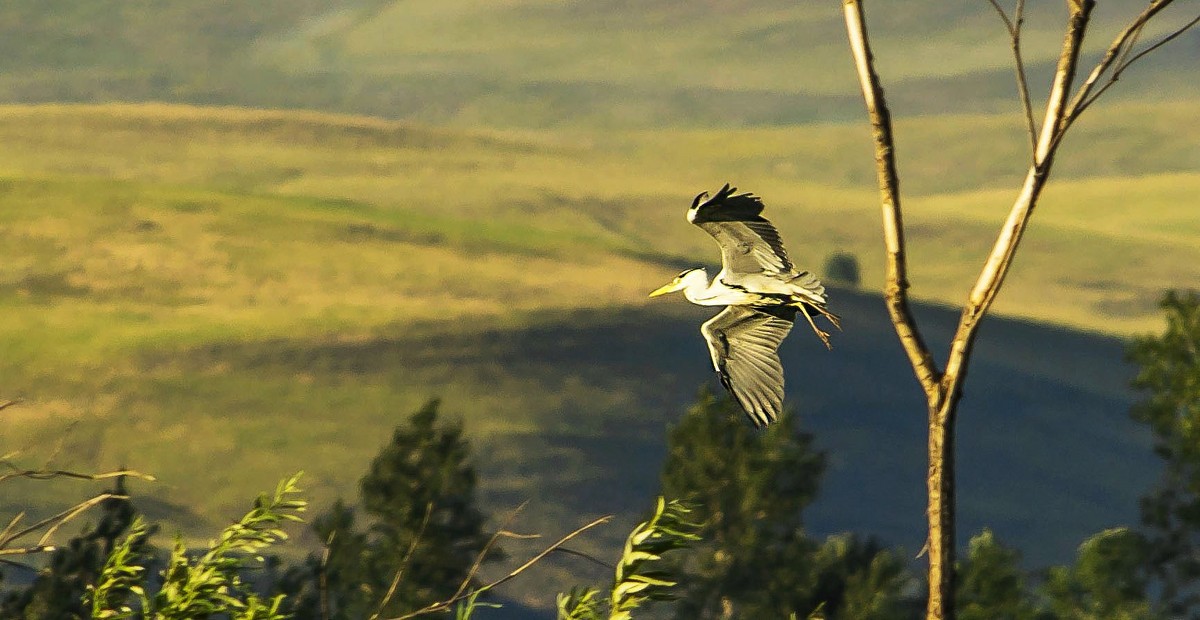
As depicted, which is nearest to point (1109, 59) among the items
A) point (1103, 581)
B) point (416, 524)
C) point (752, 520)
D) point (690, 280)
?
point (690, 280)

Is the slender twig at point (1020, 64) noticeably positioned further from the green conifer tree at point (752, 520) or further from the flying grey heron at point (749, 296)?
the green conifer tree at point (752, 520)

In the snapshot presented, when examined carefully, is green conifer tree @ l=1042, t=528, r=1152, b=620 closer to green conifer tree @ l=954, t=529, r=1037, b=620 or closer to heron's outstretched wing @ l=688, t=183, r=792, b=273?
green conifer tree @ l=954, t=529, r=1037, b=620

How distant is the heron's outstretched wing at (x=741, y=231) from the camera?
481 inches

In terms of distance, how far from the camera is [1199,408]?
3804 inches

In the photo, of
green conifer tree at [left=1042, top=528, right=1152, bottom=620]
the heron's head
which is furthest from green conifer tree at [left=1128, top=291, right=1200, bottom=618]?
the heron's head

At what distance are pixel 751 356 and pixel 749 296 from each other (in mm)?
1199

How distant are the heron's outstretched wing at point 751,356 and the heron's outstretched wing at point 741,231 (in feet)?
1.20

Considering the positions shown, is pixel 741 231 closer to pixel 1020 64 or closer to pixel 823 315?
pixel 823 315

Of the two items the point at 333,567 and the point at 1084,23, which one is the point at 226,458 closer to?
the point at 333,567

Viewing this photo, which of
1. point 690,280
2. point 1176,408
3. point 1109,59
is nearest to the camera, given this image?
point 1109,59

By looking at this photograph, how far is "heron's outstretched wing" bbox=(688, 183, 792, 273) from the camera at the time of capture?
12227 mm

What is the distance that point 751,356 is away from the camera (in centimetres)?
1309

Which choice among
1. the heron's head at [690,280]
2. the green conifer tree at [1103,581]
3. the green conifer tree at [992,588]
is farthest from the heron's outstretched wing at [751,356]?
the green conifer tree at [1103,581]

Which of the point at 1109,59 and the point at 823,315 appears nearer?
the point at 823,315
